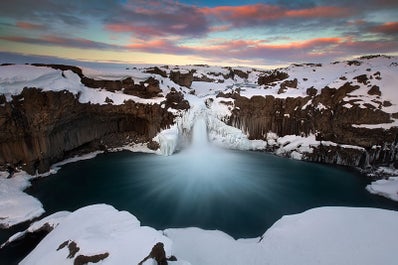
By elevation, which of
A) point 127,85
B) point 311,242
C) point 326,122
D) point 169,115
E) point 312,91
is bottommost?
point 311,242

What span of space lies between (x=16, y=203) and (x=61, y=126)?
887 centimetres

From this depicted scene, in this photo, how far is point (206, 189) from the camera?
19.4 metres

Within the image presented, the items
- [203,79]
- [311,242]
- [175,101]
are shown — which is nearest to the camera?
[311,242]

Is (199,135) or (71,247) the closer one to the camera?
(71,247)

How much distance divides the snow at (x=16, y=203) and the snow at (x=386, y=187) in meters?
23.0

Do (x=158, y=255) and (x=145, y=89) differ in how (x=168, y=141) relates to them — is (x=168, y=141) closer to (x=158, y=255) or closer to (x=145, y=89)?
(x=145, y=89)

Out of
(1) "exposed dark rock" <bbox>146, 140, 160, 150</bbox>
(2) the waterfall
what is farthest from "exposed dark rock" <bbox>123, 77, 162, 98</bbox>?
(2) the waterfall

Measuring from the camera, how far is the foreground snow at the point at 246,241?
9.25 meters

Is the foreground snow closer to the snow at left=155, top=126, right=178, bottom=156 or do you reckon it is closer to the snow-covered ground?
the snow-covered ground

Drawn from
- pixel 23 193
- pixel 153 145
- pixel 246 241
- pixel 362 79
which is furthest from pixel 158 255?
pixel 362 79

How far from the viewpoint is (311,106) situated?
2688 centimetres

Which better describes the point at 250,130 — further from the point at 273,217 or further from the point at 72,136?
the point at 72,136

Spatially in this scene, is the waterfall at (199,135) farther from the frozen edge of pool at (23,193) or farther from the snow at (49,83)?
the frozen edge of pool at (23,193)

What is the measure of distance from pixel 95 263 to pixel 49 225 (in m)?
6.90
